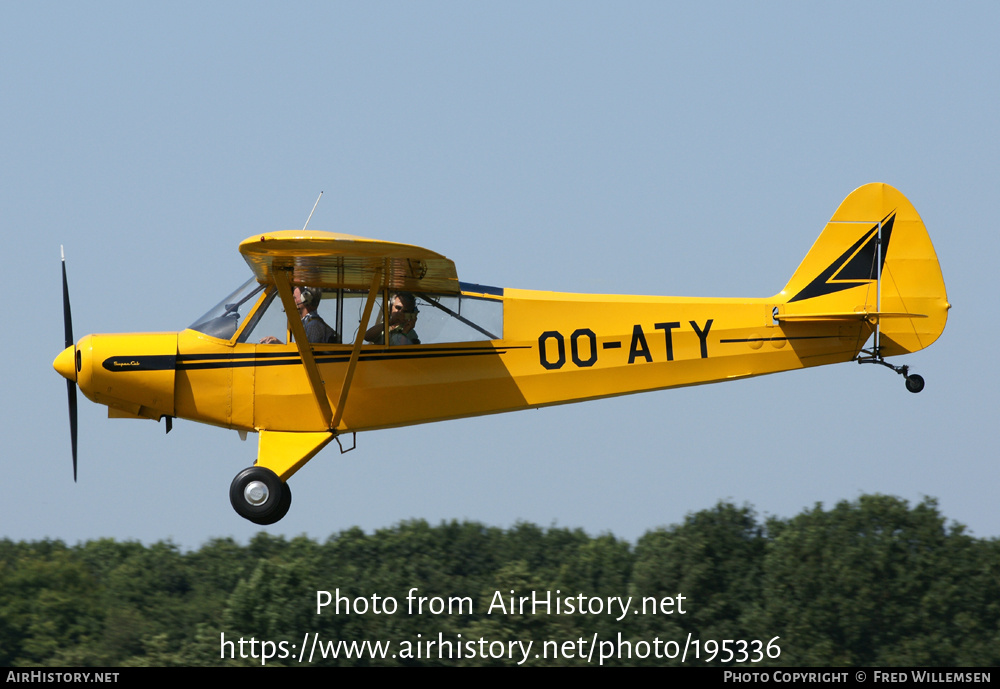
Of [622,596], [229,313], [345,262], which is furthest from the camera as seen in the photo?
[622,596]

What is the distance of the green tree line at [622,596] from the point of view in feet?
120

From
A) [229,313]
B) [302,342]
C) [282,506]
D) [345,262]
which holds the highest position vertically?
[345,262]

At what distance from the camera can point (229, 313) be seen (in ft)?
34.2

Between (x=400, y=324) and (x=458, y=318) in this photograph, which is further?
(x=458, y=318)

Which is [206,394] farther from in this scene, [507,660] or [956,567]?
[956,567]

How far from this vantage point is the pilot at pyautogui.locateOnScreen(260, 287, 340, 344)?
10.3m

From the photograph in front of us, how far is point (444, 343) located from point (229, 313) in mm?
1954

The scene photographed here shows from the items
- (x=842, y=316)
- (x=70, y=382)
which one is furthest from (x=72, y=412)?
(x=842, y=316)

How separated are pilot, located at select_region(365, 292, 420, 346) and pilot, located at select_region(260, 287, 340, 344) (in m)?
0.35

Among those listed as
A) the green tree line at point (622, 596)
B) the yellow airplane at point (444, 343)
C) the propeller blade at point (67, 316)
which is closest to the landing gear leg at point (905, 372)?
the yellow airplane at point (444, 343)

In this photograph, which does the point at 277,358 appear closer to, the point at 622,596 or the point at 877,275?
the point at 877,275

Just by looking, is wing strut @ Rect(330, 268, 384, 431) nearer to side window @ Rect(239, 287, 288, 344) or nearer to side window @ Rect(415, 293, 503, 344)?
side window @ Rect(415, 293, 503, 344)

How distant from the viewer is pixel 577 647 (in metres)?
36.6

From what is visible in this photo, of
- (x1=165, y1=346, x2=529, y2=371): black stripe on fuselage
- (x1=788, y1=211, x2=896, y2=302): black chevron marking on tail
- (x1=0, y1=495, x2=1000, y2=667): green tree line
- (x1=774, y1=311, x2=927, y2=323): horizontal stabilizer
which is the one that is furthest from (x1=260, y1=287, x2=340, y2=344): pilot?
(x1=0, y1=495, x2=1000, y2=667): green tree line
